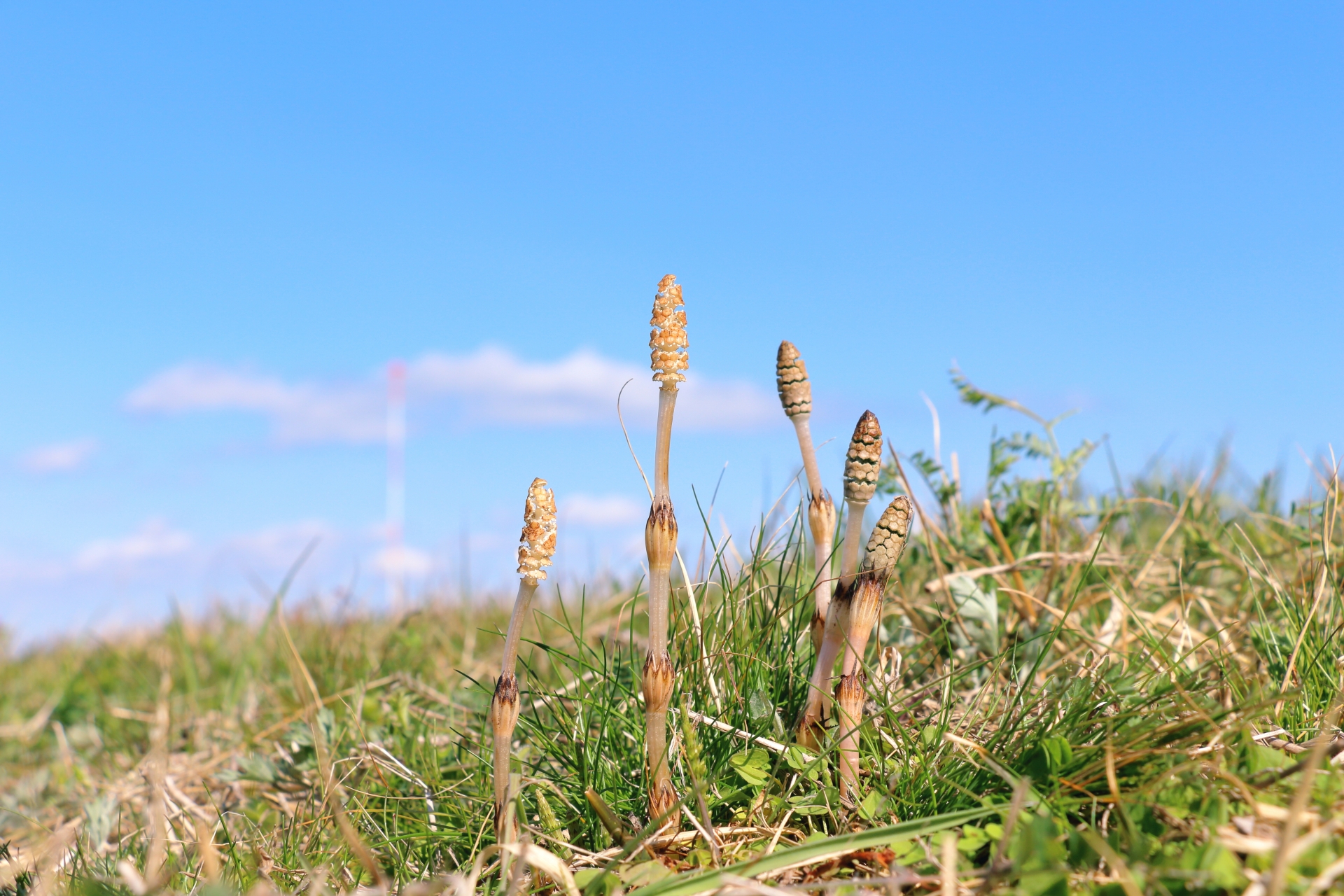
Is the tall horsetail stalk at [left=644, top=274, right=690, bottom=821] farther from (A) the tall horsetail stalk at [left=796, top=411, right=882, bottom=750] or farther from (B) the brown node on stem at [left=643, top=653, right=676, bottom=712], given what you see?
(A) the tall horsetail stalk at [left=796, top=411, right=882, bottom=750]

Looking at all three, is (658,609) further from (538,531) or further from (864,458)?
(864,458)

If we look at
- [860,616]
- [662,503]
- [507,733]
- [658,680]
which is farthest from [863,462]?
[507,733]

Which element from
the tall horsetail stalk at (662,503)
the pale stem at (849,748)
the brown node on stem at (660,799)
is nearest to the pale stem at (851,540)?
the pale stem at (849,748)

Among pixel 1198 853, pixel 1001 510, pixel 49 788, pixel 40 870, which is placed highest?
pixel 1001 510

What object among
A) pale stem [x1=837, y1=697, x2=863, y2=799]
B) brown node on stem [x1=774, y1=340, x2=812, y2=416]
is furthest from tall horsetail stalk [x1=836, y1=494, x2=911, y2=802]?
brown node on stem [x1=774, y1=340, x2=812, y2=416]

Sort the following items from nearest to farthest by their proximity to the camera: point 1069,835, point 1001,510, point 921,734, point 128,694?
point 1069,835
point 921,734
point 1001,510
point 128,694

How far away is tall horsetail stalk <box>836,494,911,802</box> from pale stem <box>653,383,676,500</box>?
1.84 ft

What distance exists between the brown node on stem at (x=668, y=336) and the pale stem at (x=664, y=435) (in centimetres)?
2

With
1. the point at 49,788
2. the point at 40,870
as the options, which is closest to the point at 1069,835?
the point at 40,870

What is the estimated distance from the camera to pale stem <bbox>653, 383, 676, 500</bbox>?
8.47ft

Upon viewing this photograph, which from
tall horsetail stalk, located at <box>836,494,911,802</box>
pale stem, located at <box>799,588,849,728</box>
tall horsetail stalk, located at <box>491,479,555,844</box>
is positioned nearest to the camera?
tall horsetail stalk, located at <box>491,479,555,844</box>

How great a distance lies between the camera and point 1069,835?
223 cm

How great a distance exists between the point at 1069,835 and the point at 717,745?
1046 millimetres

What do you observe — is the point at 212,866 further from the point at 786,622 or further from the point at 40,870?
the point at 786,622
